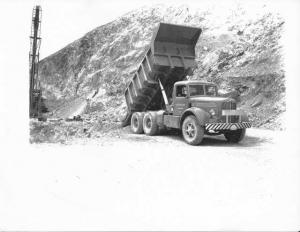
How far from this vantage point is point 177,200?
426 cm

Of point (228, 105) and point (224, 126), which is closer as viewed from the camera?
point (224, 126)

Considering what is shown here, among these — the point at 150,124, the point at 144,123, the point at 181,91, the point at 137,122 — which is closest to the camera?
the point at 181,91

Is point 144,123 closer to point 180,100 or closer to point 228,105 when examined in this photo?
point 180,100

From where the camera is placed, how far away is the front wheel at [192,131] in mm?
9039

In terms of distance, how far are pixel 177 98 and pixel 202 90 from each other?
80cm

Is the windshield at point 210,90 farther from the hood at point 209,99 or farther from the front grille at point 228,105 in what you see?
the front grille at point 228,105

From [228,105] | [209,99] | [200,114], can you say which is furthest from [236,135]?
[200,114]

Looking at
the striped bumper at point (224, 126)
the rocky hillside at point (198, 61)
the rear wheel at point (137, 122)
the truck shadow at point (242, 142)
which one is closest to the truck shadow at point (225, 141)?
the truck shadow at point (242, 142)

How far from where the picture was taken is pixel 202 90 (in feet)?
33.6

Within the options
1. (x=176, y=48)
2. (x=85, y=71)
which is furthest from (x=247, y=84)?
(x=85, y=71)

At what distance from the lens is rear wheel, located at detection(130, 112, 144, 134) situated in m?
12.0

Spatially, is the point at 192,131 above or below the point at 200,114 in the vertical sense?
below

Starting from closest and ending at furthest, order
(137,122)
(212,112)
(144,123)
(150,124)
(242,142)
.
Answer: (212,112) → (242,142) → (150,124) → (144,123) → (137,122)

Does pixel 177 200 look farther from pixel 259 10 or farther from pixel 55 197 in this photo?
pixel 259 10
